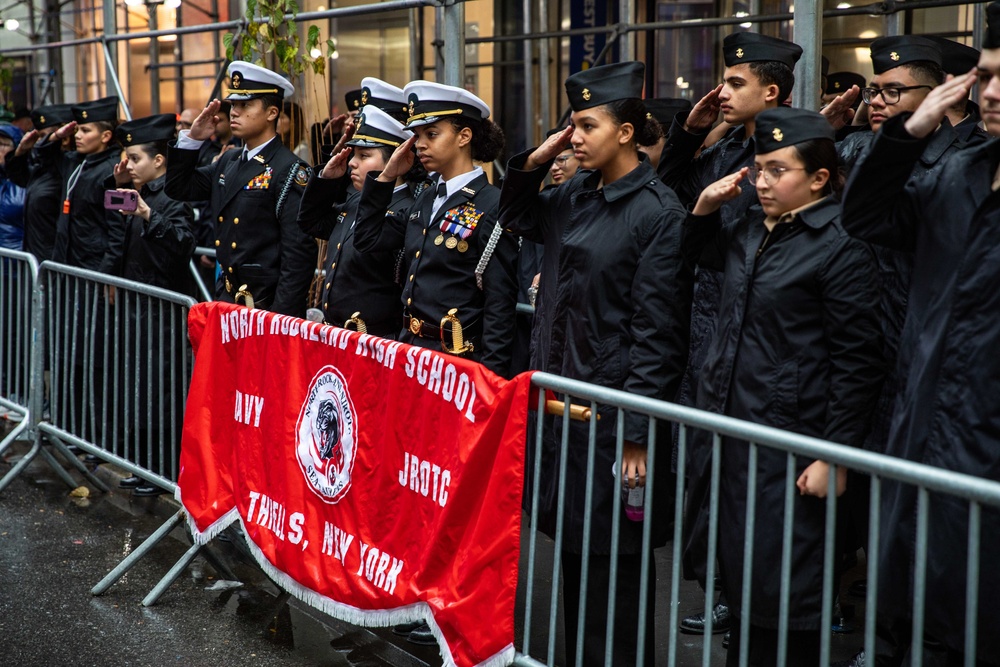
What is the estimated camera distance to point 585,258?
4.22 meters

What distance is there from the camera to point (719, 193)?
150 inches

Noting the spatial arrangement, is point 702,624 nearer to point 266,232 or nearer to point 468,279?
point 468,279

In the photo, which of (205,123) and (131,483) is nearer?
(205,123)

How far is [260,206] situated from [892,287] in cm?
357

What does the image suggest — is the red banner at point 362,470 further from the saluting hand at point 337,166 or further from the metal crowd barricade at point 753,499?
the saluting hand at point 337,166

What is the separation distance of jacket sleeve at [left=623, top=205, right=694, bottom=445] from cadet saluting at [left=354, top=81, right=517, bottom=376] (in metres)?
1.00

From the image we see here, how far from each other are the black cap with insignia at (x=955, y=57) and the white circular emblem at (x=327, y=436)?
2742mm

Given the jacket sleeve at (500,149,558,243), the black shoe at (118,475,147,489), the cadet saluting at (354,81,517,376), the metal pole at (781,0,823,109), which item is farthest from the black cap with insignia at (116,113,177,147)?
the metal pole at (781,0,823,109)

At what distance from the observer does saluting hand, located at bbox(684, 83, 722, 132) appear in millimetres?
4930

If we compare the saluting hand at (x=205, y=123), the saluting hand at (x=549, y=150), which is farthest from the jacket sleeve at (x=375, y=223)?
the saluting hand at (x=205, y=123)

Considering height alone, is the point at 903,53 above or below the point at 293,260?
above

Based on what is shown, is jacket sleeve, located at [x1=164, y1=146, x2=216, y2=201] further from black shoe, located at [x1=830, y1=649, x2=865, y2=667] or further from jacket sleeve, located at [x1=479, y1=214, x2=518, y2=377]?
black shoe, located at [x1=830, y1=649, x2=865, y2=667]

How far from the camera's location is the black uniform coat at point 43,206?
Answer: 928 centimetres

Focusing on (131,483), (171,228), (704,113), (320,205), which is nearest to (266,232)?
(320,205)
